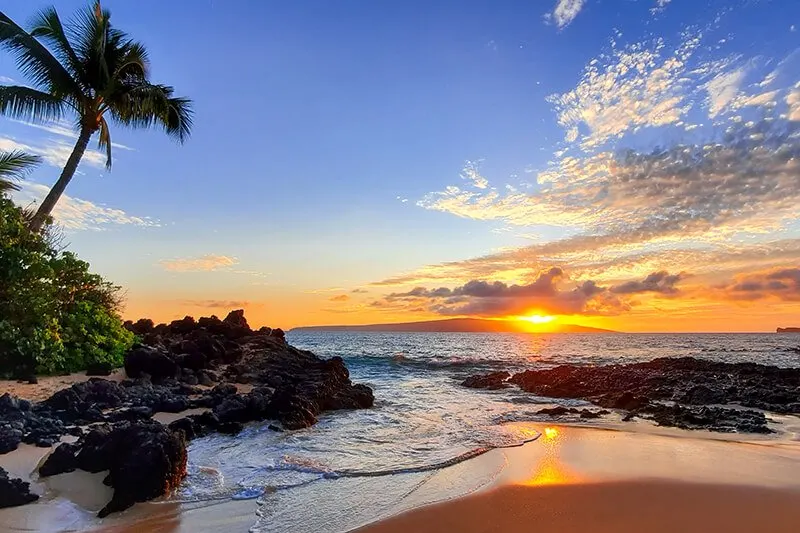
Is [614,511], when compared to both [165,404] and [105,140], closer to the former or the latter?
[165,404]

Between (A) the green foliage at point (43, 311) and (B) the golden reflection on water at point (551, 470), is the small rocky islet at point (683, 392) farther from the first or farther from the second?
(A) the green foliage at point (43, 311)

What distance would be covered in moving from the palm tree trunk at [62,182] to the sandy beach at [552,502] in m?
10.8

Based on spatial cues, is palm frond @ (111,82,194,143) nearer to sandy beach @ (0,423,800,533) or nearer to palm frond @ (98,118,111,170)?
palm frond @ (98,118,111,170)

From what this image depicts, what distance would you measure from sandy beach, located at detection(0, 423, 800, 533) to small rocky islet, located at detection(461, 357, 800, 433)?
5.97 meters

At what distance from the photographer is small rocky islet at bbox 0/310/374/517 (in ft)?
23.9

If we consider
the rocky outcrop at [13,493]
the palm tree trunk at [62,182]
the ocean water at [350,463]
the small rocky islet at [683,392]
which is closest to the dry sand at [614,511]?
the ocean water at [350,463]

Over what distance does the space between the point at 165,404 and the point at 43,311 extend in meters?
5.14

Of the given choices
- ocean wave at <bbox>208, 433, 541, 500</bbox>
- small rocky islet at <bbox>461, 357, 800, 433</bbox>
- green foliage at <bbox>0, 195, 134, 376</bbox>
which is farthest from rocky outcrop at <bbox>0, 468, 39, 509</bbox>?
small rocky islet at <bbox>461, 357, 800, 433</bbox>

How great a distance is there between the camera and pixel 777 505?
21.9 feet

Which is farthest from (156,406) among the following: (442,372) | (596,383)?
(442,372)

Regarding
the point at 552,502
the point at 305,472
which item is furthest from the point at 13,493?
the point at 552,502

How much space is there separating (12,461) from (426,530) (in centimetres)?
701

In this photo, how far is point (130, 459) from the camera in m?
7.16

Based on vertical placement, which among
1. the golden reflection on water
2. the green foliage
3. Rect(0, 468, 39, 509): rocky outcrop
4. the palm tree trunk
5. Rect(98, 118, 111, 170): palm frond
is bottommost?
the golden reflection on water
